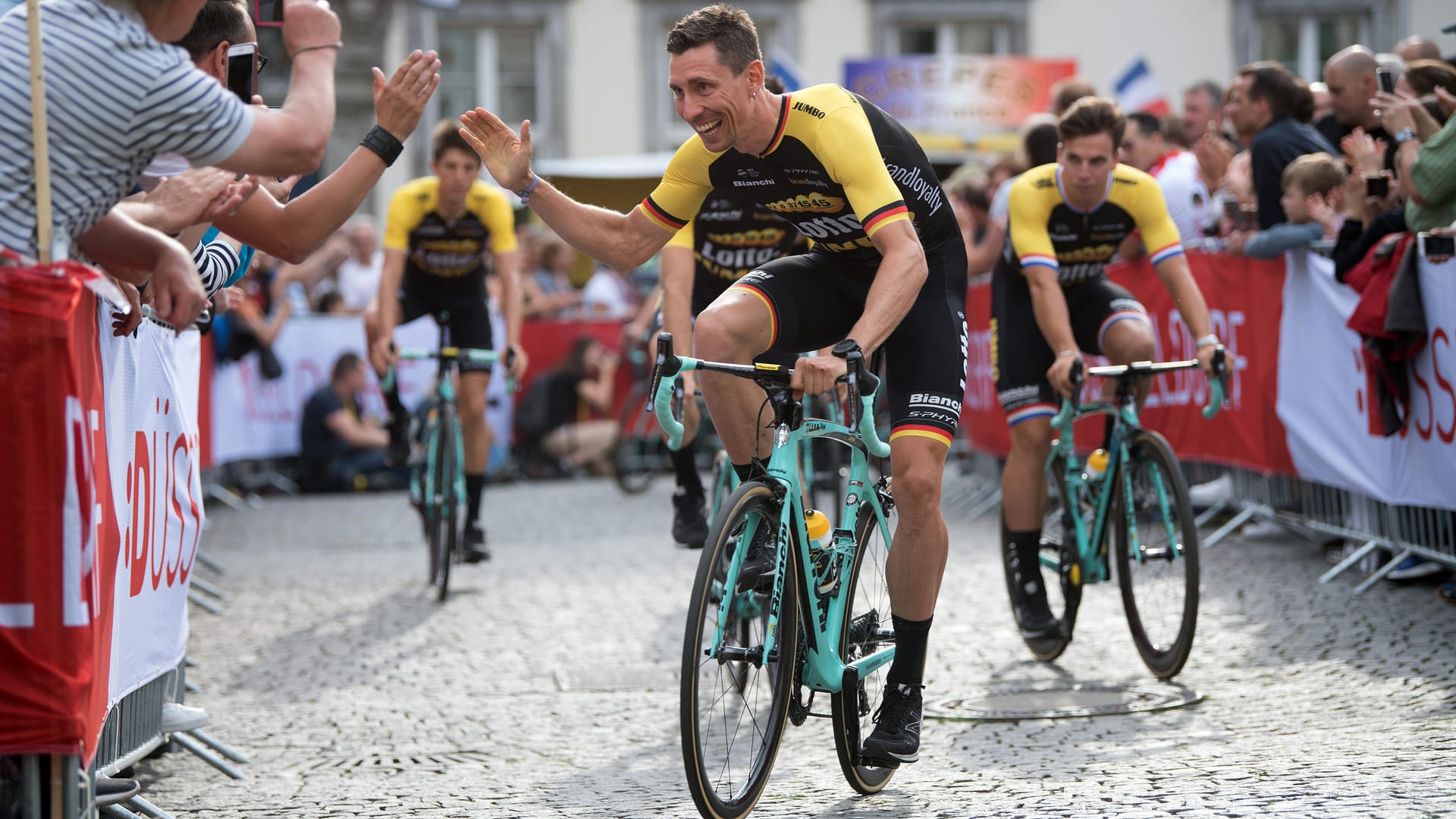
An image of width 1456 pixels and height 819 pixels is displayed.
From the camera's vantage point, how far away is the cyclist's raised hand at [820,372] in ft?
13.9

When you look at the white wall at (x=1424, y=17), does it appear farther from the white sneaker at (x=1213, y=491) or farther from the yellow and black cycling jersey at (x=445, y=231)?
the yellow and black cycling jersey at (x=445, y=231)

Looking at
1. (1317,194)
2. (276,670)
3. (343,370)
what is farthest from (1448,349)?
(343,370)

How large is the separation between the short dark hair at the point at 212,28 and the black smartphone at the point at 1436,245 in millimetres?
5229

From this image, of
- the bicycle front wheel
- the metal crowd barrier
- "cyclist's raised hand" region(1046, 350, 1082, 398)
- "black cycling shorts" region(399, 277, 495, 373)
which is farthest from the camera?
"black cycling shorts" region(399, 277, 495, 373)

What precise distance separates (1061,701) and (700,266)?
9.09 ft

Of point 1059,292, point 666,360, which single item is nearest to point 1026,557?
point 1059,292

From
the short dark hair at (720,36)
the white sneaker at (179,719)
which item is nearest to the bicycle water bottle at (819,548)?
the short dark hair at (720,36)

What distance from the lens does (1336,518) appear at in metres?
8.98

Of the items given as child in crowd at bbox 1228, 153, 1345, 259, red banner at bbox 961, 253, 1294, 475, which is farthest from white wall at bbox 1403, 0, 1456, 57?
child in crowd at bbox 1228, 153, 1345, 259

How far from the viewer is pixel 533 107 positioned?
1214 inches

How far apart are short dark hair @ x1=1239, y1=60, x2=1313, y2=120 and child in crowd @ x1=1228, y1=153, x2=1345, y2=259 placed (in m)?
0.41

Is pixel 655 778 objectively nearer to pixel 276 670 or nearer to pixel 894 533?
pixel 894 533

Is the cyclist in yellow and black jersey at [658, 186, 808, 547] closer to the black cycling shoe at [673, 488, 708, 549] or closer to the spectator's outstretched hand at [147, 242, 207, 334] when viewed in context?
the black cycling shoe at [673, 488, 708, 549]

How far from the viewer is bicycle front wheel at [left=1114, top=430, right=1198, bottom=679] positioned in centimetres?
629
